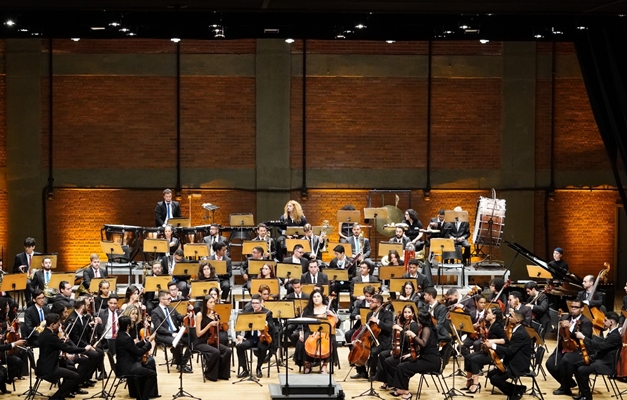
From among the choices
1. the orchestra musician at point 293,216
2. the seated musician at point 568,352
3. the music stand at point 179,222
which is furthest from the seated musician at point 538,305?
the music stand at point 179,222

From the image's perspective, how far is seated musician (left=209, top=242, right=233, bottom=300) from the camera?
17.2 m

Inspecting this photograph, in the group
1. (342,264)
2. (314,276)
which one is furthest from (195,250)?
(342,264)

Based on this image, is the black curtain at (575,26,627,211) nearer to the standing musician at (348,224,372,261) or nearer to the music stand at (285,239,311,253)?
the music stand at (285,239,311,253)

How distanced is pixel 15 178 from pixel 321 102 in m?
6.89

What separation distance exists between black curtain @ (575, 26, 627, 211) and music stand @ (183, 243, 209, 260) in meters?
8.74

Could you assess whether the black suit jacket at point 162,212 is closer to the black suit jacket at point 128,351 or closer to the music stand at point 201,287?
the music stand at point 201,287

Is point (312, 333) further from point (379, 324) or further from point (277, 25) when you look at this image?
point (277, 25)

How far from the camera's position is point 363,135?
71.5 feet

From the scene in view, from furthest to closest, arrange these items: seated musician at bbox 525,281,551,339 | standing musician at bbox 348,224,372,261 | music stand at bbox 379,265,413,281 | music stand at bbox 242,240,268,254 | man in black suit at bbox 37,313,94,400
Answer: standing musician at bbox 348,224,372,261 < music stand at bbox 242,240,268,254 < music stand at bbox 379,265,413,281 < seated musician at bbox 525,281,551,339 < man in black suit at bbox 37,313,94,400

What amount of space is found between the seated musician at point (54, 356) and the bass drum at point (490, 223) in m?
9.85

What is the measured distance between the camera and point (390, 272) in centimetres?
1667

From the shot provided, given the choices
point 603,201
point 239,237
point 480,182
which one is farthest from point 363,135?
point 603,201

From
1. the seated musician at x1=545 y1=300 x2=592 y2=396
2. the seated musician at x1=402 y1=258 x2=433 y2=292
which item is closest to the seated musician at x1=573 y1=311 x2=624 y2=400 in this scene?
the seated musician at x1=545 y1=300 x2=592 y2=396

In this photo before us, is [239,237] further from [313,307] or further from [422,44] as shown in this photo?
[422,44]
